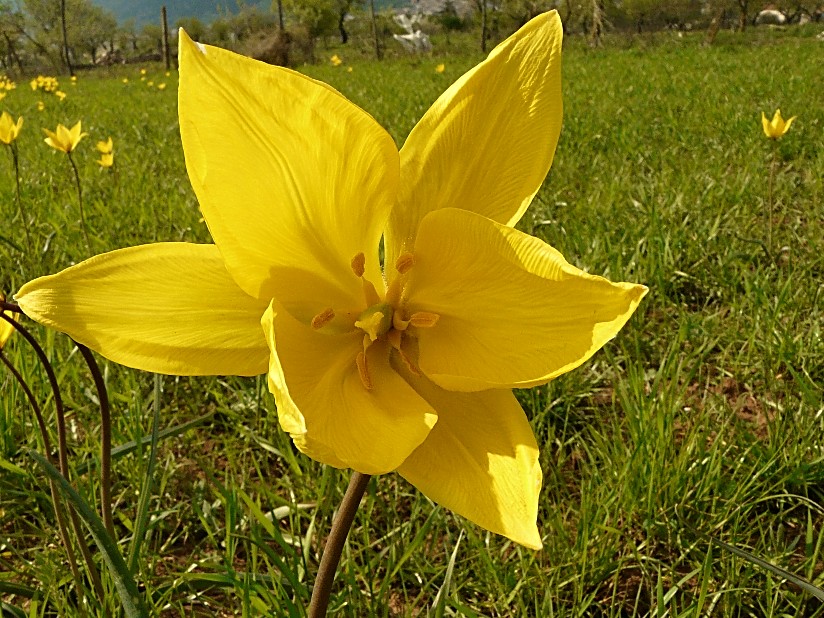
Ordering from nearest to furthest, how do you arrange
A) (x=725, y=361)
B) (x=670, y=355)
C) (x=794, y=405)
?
1. (x=794, y=405)
2. (x=670, y=355)
3. (x=725, y=361)

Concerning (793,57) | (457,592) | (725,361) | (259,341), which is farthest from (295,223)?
(793,57)

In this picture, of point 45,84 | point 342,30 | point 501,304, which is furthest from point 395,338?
point 342,30

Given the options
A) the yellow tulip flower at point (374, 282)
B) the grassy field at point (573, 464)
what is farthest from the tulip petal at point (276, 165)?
the grassy field at point (573, 464)

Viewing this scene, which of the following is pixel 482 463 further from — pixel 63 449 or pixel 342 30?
pixel 342 30

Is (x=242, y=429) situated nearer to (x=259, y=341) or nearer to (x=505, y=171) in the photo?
(x=259, y=341)

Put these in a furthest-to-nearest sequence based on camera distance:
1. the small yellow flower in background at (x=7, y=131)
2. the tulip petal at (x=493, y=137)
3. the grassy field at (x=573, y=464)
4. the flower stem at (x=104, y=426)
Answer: the small yellow flower in background at (x=7, y=131), the grassy field at (x=573, y=464), the flower stem at (x=104, y=426), the tulip petal at (x=493, y=137)

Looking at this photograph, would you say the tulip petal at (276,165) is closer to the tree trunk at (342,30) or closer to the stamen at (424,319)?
the stamen at (424,319)
